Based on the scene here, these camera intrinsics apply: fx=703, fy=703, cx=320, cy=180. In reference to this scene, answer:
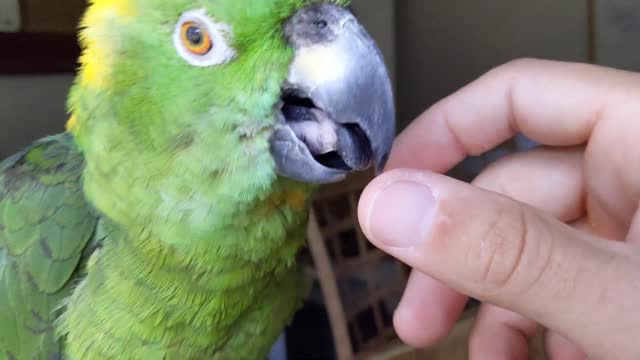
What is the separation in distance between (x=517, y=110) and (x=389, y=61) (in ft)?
6.47

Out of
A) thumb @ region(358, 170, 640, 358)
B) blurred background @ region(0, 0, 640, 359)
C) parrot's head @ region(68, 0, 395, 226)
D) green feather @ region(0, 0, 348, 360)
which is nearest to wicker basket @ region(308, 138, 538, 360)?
blurred background @ region(0, 0, 640, 359)

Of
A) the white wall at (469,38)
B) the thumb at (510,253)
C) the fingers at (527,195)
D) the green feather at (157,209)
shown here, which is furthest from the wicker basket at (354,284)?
the white wall at (469,38)

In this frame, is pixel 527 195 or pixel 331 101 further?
pixel 527 195

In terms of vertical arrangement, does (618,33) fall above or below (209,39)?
below

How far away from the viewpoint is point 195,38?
0.59 metres

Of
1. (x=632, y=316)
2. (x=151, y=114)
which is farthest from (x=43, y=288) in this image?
(x=632, y=316)

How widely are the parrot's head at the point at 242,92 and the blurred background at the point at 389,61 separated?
75 centimetres

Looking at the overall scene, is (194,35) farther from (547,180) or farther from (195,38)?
(547,180)

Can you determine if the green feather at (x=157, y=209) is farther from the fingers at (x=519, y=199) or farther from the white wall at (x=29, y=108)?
the white wall at (x=29, y=108)

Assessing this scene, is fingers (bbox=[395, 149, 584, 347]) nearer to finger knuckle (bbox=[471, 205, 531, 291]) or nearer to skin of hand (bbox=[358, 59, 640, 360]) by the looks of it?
skin of hand (bbox=[358, 59, 640, 360])

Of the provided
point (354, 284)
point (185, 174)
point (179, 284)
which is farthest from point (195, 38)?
point (354, 284)

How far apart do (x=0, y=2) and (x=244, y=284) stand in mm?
1164

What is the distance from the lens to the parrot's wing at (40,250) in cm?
79

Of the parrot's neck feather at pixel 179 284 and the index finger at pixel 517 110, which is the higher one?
the index finger at pixel 517 110
